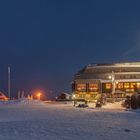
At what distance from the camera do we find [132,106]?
56438 millimetres

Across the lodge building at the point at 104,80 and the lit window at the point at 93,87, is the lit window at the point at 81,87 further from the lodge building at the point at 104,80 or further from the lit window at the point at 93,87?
the lit window at the point at 93,87

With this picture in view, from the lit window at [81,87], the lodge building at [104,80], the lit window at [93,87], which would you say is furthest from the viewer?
the lit window at [93,87]

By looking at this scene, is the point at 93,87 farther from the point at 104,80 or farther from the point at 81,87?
the point at 104,80

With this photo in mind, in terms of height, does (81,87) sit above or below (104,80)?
below

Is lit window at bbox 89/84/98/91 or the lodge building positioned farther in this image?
lit window at bbox 89/84/98/91

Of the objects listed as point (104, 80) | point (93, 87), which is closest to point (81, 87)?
point (93, 87)

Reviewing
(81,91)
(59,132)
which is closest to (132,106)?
(59,132)

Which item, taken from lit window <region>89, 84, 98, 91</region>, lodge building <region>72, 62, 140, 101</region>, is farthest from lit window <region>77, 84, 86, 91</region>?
lit window <region>89, 84, 98, 91</region>

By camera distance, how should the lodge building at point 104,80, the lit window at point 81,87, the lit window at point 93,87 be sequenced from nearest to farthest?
1. the lodge building at point 104,80
2. the lit window at point 81,87
3. the lit window at point 93,87

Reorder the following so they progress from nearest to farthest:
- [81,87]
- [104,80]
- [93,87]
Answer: [104,80], [81,87], [93,87]

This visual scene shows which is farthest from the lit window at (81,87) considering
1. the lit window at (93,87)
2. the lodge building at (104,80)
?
the lit window at (93,87)

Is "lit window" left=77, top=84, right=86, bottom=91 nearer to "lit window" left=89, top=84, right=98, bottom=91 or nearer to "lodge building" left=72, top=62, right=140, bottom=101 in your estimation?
"lodge building" left=72, top=62, right=140, bottom=101

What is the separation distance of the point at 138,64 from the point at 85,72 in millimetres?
16540

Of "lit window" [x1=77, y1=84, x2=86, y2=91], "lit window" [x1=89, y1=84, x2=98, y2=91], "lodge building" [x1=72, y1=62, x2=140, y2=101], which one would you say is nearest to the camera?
"lodge building" [x1=72, y1=62, x2=140, y2=101]
